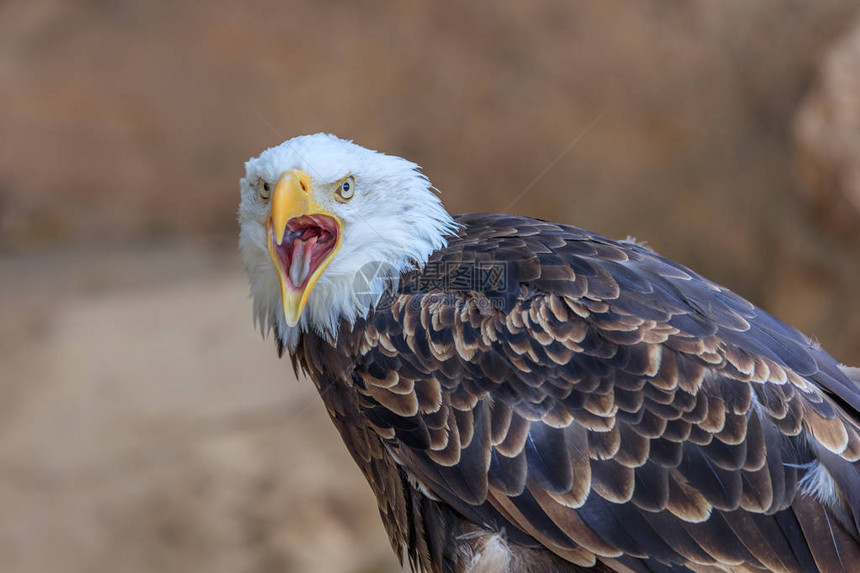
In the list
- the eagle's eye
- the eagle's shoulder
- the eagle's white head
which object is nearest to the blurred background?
the eagle's white head

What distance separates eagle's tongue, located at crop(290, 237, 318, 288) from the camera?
2709 mm

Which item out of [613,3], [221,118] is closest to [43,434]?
[221,118]

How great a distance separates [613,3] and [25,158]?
6336 mm

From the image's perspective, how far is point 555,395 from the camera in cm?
249

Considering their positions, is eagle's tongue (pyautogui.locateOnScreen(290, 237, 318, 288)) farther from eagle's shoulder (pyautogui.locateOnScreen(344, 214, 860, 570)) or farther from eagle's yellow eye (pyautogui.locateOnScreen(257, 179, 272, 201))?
eagle's shoulder (pyautogui.locateOnScreen(344, 214, 860, 570))

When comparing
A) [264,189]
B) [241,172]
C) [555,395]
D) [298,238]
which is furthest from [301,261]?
[241,172]

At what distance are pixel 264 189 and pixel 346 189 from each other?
0.27 m

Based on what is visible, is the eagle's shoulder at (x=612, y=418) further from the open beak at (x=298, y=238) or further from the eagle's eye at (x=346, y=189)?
the eagle's eye at (x=346, y=189)

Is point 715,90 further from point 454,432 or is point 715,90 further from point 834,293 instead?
point 454,432

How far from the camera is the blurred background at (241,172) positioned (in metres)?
6.02

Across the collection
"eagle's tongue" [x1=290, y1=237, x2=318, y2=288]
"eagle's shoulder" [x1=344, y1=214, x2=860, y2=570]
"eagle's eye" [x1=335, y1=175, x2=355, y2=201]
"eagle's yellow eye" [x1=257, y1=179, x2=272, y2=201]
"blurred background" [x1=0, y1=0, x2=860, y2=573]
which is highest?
"blurred background" [x1=0, y1=0, x2=860, y2=573]

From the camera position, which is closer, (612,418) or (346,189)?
(612,418)

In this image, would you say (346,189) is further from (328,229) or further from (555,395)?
(555,395)

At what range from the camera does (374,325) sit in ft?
8.82
